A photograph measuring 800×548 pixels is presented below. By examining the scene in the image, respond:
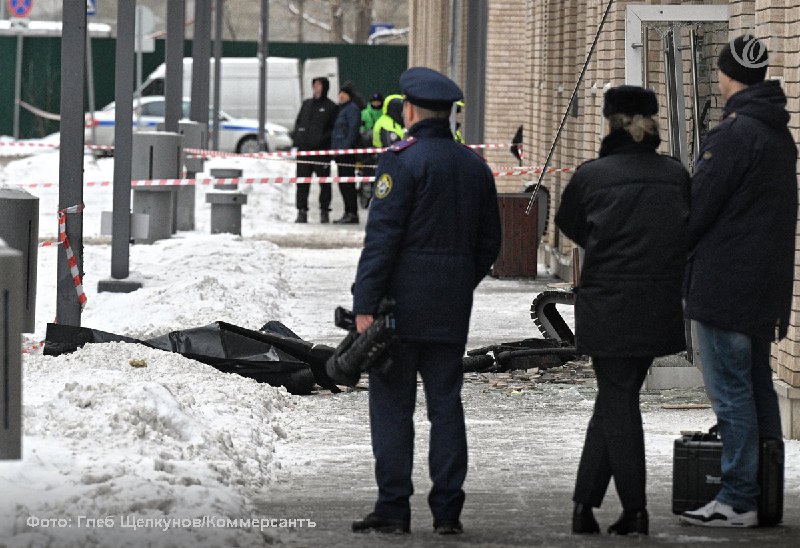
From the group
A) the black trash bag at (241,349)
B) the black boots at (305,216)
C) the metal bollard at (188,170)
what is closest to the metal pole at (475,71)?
the metal bollard at (188,170)

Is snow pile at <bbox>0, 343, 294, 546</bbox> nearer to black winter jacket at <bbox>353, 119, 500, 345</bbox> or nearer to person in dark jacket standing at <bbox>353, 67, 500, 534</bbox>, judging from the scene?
person in dark jacket standing at <bbox>353, 67, 500, 534</bbox>

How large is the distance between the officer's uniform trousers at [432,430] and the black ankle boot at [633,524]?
56cm

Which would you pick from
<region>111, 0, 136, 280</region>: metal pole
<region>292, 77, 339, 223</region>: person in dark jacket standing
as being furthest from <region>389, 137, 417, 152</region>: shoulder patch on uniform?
<region>292, 77, 339, 223</region>: person in dark jacket standing

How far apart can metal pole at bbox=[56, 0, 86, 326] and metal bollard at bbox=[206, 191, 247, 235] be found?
8.78m

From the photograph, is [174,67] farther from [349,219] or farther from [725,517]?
[725,517]

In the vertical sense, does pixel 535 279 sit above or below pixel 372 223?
below

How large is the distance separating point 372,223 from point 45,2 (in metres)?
84.3

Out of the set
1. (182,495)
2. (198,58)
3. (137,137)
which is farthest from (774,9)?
(198,58)

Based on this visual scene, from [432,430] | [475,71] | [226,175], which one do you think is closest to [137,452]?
[432,430]

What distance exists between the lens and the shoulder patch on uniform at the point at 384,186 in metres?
6.25

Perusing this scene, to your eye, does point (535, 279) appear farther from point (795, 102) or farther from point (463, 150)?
point (463, 150)

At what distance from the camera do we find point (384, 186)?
20.6 feet

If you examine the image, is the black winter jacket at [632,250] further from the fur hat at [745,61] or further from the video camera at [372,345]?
the video camera at [372,345]

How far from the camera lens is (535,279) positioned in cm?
1741
